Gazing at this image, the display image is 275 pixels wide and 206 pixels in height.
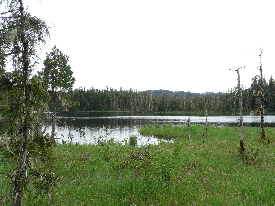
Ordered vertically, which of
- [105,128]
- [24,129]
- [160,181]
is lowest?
[160,181]

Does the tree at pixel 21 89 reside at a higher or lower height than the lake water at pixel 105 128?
higher

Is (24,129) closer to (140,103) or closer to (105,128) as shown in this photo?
(105,128)

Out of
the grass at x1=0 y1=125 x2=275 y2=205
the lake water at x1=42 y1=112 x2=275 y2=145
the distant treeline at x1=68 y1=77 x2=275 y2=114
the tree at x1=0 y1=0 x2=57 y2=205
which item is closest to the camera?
the tree at x1=0 y1=0 x2=57 y2=205

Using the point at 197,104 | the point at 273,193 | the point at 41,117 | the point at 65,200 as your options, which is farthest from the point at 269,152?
the point at 197,104

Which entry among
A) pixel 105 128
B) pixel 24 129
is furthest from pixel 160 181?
pixel 105 128

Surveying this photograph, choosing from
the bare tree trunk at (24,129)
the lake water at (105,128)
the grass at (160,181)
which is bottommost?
the lake water at (105,128)

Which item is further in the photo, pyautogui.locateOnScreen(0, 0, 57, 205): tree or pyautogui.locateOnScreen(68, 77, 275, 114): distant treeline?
pyautogui.locateOnScreen(68, 77, 275, 114): distant treeline

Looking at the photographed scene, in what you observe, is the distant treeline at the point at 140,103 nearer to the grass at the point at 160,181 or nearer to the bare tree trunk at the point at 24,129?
the grass at the point at 160,181

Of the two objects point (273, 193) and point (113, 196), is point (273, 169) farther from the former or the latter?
point (113, 196)

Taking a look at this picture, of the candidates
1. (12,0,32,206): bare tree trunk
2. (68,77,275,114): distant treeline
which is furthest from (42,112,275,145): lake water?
(68,77,275,114): distant treeline

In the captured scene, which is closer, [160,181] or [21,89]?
[21,89]

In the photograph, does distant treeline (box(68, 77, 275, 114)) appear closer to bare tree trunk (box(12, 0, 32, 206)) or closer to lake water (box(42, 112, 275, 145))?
lake water (box(42, 112, 275, 145))

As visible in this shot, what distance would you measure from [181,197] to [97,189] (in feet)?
13.3

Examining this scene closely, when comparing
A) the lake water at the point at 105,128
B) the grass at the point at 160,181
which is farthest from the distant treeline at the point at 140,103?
the grass at the point at 160,181
